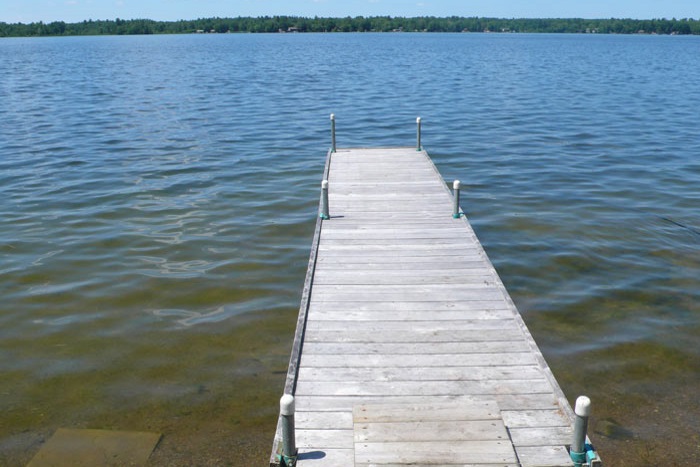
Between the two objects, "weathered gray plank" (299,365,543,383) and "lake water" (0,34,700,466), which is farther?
"lake water" (0,34,700,466)

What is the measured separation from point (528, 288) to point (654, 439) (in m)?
4.69

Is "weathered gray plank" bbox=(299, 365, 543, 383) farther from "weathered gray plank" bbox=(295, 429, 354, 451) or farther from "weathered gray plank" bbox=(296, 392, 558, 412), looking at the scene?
"weathered gray plank" bbox=(295, 429, 354, 451)

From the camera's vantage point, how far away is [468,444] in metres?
6.10

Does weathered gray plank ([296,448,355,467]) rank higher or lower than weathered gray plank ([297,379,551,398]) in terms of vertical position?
lower

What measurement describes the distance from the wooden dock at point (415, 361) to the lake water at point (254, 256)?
4.79 feet

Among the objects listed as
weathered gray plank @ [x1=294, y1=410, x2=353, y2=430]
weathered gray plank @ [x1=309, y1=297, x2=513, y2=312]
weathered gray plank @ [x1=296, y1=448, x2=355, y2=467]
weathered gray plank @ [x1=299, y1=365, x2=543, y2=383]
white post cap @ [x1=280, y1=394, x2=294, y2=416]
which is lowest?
weathered gray plank @ [x1=296, y1=448, x2=355, y2=467]

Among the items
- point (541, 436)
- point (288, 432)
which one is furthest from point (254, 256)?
point (541, 436)

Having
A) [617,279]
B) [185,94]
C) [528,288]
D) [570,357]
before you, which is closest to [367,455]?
[570,357]

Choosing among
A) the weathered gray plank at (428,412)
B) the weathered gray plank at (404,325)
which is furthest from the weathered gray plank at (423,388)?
the weathered gray plank at (404,325)

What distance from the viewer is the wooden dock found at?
6230 mm

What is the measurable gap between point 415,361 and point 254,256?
7.25m

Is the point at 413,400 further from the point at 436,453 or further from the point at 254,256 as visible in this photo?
the point at 254,256

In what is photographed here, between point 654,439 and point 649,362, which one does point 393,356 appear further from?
point 649,362

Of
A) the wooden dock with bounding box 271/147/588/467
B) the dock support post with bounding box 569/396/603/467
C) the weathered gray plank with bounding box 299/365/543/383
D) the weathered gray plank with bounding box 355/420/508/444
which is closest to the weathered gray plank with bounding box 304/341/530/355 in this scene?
the wooden dock with bounding box 271/147/588/467
